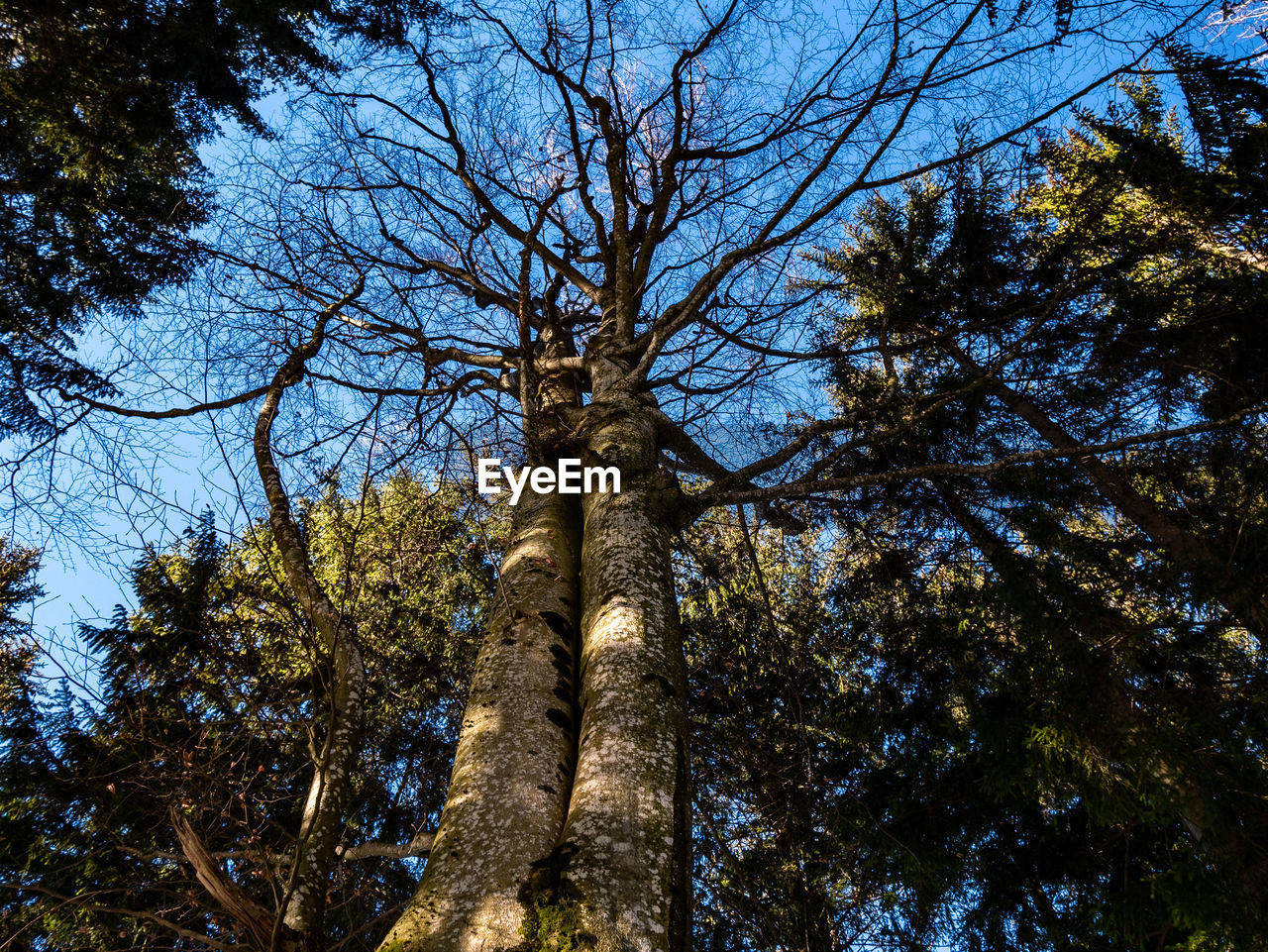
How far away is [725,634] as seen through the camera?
4.57 meters

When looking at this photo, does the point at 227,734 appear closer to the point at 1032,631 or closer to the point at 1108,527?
the point at 1032,631

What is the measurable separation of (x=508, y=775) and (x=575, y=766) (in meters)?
0.27

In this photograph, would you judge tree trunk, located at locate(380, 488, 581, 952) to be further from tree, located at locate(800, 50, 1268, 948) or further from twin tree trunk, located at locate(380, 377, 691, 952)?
tree, located at locate(800, 50, 1268, 948)

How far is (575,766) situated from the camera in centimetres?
215

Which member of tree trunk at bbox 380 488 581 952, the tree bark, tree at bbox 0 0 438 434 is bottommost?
tree trunk at bbox 380 488 581 952

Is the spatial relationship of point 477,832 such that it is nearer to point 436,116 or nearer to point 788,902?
point 788,902

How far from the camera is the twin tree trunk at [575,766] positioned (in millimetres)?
1565

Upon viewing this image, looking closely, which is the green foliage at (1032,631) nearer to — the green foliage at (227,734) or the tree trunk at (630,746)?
the tree trunk at (630,746)

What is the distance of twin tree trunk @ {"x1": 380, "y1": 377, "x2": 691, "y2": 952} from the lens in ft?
5.14

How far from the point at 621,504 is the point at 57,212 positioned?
10.9 feet

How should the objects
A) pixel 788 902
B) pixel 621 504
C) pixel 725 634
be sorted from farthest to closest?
1. pixel 725 634
2. pixel 788 902
3. pixel 621 504

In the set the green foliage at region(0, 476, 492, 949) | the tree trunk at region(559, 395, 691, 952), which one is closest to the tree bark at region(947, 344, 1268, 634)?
the tree trunk at region(559, 395, 691, 952)

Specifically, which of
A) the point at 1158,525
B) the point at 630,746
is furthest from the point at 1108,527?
the point at 630,746

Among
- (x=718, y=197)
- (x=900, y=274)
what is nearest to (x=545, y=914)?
(x=900, y=274)
